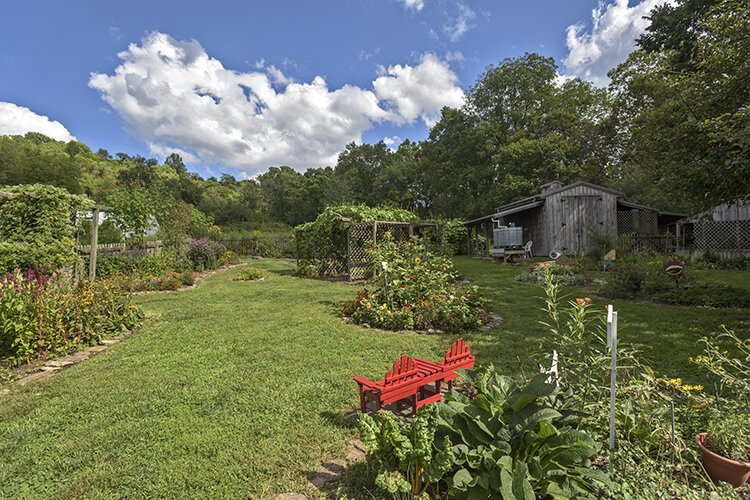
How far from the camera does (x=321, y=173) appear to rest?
1866 inches

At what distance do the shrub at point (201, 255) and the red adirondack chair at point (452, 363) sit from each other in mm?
13151

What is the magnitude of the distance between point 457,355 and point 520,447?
1.42 m

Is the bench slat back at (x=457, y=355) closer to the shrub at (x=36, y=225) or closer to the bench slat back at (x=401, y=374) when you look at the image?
the bench slat back at (x=401, y=374)

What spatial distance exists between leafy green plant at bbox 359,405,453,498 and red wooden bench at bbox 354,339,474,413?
0.50 m

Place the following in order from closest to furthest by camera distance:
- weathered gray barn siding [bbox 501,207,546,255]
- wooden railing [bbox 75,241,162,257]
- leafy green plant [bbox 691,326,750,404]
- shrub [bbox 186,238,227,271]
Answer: leafy green plant [bbox 691,326,750,404] < wooden railing [bbox 75,241,162,257] < shrub [bbox 186,238,227,271] < weathered gray barn siding [bbox 501,207,546,255]

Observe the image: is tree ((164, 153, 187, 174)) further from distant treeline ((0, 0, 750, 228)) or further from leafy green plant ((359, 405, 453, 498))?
leafy green plant ((359, 405, 453, 498))

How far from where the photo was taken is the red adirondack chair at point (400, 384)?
8.22 feet

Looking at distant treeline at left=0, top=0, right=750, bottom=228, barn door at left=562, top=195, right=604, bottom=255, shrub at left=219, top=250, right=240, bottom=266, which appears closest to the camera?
distant treeline at left=0, top=0, right=750, bottom=228

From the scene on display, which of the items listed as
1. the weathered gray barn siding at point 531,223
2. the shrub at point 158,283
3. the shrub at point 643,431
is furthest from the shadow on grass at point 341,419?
the weathered gray barn siding at point 531,223

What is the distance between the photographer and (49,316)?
429 cm

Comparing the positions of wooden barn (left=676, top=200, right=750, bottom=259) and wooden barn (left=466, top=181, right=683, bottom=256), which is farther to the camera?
wooden barn (left=466, top=181, right=683, bottom=256)

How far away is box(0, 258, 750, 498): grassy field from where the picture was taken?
2.13 m

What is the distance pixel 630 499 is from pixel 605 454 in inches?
15.5

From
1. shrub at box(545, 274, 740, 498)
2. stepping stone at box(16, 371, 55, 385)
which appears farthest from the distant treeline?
stepping stone at box(16, 371, 55, 385)
